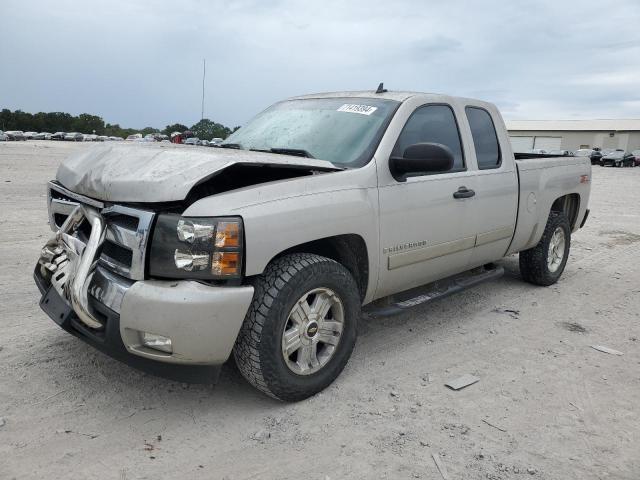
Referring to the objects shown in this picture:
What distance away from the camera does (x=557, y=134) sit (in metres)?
69.9

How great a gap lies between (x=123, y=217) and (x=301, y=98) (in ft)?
7.37

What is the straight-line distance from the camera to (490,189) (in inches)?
179

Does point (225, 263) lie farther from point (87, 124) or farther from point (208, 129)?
point (87, 124)

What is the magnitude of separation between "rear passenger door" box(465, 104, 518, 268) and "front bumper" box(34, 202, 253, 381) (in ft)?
7.94

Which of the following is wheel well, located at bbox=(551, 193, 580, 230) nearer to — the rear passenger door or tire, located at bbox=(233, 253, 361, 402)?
the rear passenger door

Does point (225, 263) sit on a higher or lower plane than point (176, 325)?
higher

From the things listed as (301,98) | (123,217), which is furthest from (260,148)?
(123,217)

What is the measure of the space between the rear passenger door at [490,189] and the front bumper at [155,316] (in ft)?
7.94

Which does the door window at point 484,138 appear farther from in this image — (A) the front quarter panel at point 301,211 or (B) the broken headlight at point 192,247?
(B) the broken headlight at point 192,247

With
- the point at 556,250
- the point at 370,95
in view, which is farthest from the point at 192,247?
the point at 556,250

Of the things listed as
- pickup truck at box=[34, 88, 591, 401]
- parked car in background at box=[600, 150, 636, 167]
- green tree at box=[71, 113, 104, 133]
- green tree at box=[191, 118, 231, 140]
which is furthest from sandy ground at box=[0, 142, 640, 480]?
green tree at box=[71, 113, 104, 133]

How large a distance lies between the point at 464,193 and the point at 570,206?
2709 mm

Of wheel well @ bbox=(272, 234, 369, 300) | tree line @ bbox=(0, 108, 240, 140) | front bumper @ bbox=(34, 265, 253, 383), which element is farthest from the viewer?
tree line @ bbox=(0, 108, 240, 140)

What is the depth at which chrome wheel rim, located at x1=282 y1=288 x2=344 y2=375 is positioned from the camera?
3.12 meters
